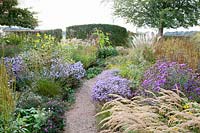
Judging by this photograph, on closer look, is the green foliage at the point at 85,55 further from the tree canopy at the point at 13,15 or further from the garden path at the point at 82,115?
the garden path at the point at 82,115

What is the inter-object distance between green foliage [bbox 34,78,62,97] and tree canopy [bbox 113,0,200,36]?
1415cm

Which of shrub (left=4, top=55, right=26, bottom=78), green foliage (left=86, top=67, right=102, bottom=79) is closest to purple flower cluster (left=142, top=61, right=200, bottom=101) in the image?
shrub (left=4, top=55, right=26, bottom=78)

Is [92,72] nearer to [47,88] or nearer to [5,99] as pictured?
[47,88]

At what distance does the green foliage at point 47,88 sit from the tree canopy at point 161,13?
14.2m

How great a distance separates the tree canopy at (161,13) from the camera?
19.8 metres

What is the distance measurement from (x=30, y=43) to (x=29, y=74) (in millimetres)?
3741

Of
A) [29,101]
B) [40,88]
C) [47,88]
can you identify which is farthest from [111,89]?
[29,101]

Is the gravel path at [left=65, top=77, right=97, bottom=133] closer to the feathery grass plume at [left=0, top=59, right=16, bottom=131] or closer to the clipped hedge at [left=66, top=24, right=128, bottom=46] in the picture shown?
the feathery grass plume at [left=0, top=59, right=16, bottom=131]

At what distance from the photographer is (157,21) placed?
20.1 metres

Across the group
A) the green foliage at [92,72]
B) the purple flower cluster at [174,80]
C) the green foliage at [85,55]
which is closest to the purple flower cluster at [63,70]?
the green foliage at [92,72]

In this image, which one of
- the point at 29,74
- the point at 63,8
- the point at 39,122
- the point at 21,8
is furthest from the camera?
the point at 63,8

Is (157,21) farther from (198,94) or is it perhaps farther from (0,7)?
(198,94)

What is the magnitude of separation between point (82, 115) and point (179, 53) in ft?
9.24

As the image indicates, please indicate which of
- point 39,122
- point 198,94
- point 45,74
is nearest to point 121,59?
point 45,74
